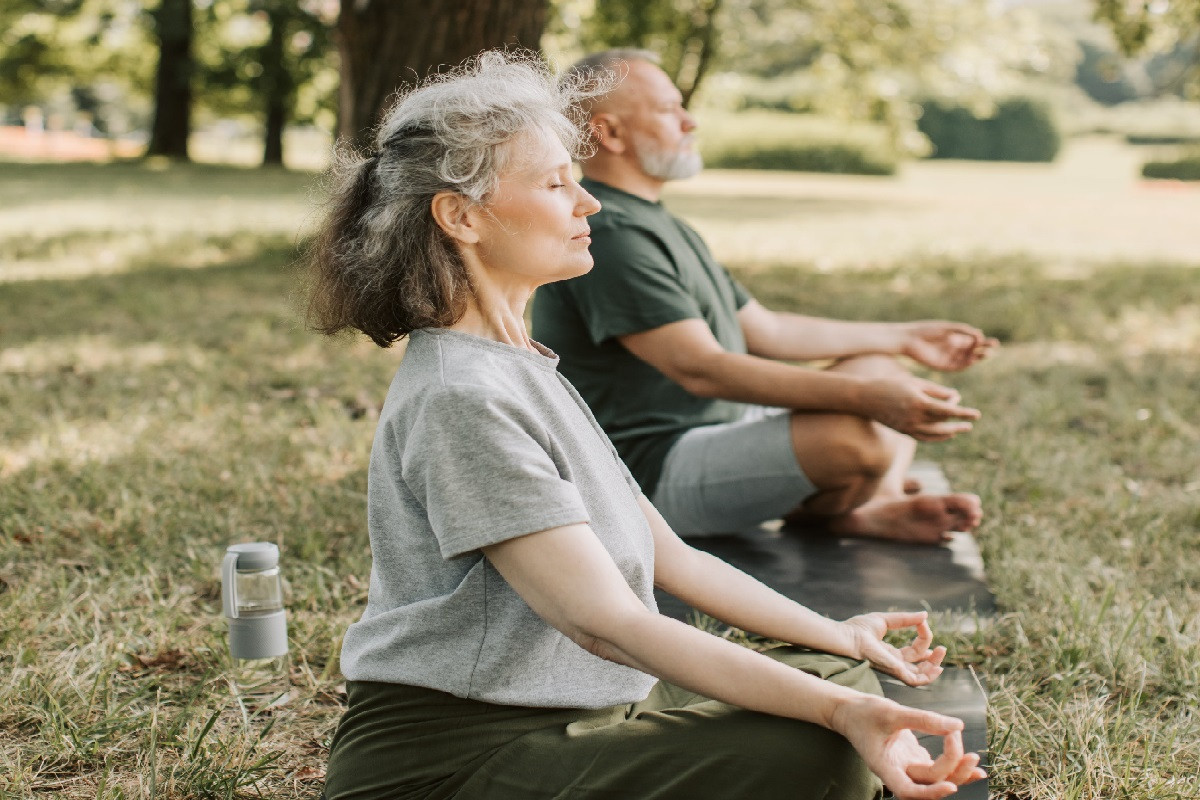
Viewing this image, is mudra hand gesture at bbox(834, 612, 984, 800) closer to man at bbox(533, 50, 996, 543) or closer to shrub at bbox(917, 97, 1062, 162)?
man at bbox(533, 50, 996, 543)

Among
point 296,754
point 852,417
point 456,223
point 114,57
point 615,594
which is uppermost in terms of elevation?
point 456,223

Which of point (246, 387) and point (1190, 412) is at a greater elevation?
point (1190, 412)

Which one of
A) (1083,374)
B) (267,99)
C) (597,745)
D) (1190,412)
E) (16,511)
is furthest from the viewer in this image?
(267,99)

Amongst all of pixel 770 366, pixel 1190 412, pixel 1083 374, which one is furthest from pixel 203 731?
pixel 1083 374

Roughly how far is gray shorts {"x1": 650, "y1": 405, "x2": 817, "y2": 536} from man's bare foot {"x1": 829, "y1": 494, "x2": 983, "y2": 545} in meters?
0.31

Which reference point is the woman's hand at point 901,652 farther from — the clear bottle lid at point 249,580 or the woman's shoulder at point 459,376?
the clear bottle lid at point 249,580

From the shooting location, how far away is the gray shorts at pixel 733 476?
11.3 feet

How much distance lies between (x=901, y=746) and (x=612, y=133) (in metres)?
2.33

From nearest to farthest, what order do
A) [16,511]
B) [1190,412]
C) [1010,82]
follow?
[16,511]
[1190,412]
[1010,82]

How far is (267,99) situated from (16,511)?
27.0 metres

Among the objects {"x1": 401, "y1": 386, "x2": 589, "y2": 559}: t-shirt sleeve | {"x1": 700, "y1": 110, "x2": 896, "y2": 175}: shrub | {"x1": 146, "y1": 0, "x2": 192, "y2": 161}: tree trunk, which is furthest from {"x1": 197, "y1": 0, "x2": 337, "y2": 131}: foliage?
{"x1": 401, "y1": 386, "x2": 589, "y2": 559}: t-shirt sleeve

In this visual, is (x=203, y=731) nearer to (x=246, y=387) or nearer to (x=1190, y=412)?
(x=246, y=387)

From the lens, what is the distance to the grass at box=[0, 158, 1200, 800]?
2.43 meters

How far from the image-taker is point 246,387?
18.4 feet
